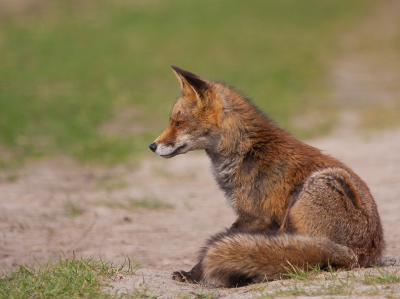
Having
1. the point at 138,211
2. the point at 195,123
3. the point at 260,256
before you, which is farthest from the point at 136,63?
the point at 260,256

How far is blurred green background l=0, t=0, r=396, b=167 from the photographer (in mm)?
15320

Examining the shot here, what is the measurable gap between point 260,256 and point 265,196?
28.9 inches

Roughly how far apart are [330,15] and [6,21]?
1956cm

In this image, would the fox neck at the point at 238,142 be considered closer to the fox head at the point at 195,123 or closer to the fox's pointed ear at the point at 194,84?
the fox head at the point at 195,123

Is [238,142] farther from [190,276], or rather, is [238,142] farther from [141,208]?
[141,208]

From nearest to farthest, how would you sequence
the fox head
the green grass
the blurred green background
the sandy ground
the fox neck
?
the green grass
the fox neck
the fox head
the sandy ground
the blurred green background

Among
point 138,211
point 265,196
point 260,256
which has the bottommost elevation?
point 138,211

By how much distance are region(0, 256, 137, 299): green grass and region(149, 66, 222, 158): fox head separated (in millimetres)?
1380

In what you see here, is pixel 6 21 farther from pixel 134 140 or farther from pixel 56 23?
pixel 134 140

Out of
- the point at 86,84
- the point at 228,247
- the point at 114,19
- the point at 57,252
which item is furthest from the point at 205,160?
the point at 114,19

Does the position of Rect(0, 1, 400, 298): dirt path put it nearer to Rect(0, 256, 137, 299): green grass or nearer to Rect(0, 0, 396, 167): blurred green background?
Rect(0, 256, 137, 299): green grass

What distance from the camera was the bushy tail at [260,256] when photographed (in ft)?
18.9

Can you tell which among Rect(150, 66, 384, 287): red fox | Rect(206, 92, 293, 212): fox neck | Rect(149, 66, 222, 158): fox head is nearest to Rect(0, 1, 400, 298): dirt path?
Rect(150, 66, 384, 287): red fox

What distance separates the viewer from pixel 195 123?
679cm
